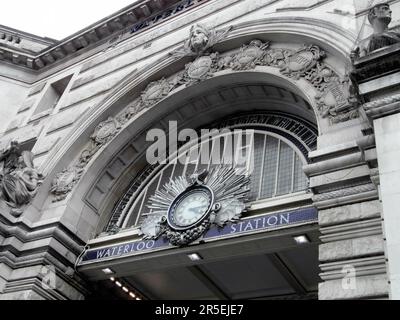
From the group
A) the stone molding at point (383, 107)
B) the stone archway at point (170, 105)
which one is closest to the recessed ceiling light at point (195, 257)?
the stone archway at point (170, 105)

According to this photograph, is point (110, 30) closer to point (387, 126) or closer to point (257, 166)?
point (257, 166)

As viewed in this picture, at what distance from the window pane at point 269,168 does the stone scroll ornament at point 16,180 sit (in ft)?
23.9

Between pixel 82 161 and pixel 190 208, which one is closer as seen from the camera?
pixel 190 208

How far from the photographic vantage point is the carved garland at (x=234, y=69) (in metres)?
11.5

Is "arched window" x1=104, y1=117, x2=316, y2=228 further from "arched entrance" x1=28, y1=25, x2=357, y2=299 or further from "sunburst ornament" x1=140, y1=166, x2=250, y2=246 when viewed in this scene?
"sunburst ornament" x1=140, y1=166, x2=250, y2=246

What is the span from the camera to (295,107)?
14344 millimetres

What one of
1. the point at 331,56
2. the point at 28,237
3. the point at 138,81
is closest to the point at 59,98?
the point at 138,81

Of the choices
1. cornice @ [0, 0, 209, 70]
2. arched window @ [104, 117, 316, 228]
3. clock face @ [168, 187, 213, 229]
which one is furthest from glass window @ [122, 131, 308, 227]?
cornice @ [0, 0, 209, 70]

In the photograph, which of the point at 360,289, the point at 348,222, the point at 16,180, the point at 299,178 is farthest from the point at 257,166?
the point at 16,180

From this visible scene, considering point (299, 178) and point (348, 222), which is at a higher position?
point (299, 178)

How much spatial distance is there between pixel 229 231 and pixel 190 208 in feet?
5.74

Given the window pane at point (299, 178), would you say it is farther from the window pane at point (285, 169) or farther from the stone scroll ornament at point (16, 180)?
the stone scroll ornament at point (16, 180)

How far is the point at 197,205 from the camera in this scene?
526 inches
